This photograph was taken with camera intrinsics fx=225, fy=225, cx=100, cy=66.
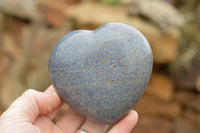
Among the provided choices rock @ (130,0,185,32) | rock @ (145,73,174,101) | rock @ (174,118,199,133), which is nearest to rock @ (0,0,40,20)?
rock @ (130,0,185,32)

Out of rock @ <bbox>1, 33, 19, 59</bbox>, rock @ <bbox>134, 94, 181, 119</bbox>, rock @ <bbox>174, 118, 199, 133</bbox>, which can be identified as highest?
rock @ <bbox>1, 33, 19, 59</bbox>

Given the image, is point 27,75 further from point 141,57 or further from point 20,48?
point 141,57

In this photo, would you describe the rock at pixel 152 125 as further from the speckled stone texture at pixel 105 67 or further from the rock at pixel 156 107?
the speckled stone texture at pixel 105 67

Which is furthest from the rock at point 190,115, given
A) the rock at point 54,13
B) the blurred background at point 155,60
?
the rock at point 54,13

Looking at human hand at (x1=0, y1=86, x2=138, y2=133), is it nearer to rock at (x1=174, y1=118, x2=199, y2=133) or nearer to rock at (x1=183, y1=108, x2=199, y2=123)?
rock at (x1=174, y1=118, x2=199, y2=133)

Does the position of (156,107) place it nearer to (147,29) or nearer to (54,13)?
(147,29)

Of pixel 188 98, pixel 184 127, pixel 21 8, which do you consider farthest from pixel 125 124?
pixel 21 8
